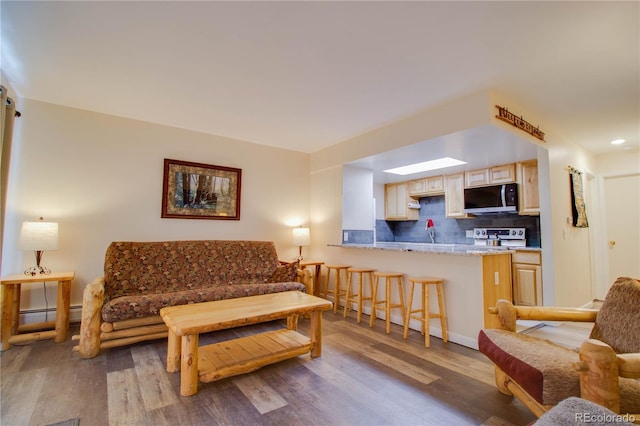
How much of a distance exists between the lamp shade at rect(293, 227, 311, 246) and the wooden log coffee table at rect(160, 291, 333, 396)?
172 cm

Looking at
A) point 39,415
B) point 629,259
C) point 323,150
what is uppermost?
point 323,150

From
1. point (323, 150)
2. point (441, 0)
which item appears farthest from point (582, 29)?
point (323, 150)

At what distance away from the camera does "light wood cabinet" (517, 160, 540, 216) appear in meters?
4.05

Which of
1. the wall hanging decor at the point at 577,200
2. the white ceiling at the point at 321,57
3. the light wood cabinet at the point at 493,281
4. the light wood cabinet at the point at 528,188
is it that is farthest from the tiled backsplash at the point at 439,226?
the light wood cabinet at the point at 493,281

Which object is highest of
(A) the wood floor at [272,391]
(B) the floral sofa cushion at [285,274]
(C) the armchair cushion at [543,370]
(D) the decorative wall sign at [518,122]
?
(D) the decorative wall sign at [518,122]

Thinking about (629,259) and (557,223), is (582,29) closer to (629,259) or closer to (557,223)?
(557,223)

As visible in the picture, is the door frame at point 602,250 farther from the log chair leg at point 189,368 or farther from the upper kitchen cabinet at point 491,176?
the log chair leg at point 189,368

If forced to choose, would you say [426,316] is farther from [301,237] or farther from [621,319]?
[301,237]

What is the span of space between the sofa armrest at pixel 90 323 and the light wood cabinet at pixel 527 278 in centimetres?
480

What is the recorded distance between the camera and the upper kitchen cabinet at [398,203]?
5.65m

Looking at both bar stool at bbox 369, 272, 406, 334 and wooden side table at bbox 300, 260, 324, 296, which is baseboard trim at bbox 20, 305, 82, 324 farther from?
bar stool at bbox 369, 272, 406, 334

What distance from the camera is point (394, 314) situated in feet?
11.5

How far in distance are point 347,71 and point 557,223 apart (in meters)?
3.12

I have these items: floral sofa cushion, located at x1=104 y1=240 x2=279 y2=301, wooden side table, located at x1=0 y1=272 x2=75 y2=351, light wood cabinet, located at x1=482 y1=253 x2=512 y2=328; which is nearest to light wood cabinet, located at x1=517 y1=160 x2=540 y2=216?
light wood cabinet, located at x1=482 y1=253 x2=512 y2=328
